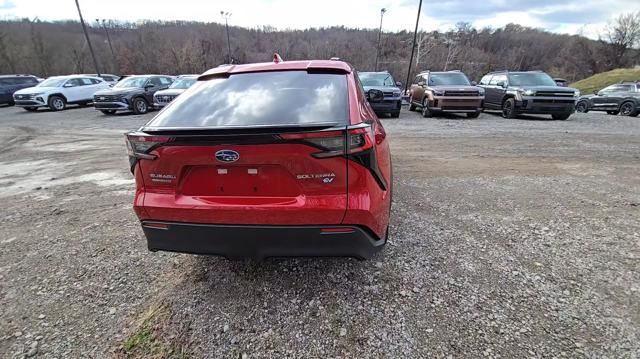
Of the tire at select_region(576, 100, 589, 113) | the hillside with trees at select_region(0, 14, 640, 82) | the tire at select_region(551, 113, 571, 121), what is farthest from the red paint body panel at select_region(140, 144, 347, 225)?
the hillside with trees at select_region(0, 14, 640, 82)

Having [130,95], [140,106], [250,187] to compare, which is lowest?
[140,106]

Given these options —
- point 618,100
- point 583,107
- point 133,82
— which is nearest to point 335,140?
point 133,82

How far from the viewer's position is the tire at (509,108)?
1220 cm

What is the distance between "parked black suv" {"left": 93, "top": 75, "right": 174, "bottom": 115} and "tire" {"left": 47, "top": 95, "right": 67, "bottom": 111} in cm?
410

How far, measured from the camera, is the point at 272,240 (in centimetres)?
206

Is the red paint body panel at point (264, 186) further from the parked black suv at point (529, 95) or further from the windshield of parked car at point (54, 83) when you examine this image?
the windshield of parked car at point (54, 83)

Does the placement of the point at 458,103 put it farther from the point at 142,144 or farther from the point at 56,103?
the point at 56,103

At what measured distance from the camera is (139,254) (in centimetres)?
310

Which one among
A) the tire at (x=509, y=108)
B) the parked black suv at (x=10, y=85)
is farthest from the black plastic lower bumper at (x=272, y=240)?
the parked black suv at (x=10, y=85)

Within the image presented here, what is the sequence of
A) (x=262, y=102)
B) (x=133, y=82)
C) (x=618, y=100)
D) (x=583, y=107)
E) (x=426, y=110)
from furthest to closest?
(x=583, y=107) < (x=618, y=100) < (x=133, y=82) < (x=426, y=110) < (x=262, y=102)

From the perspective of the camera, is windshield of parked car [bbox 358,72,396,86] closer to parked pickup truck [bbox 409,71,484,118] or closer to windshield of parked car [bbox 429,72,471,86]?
parked pickup truck [bbox 409,71,484,118]

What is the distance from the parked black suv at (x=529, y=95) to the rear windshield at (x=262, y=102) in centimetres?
1190

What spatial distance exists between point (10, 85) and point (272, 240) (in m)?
26.4

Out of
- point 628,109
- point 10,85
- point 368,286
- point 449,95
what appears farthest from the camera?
point 10,85
